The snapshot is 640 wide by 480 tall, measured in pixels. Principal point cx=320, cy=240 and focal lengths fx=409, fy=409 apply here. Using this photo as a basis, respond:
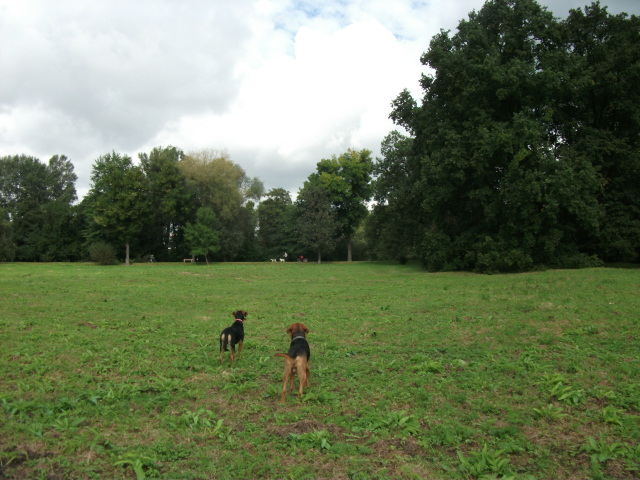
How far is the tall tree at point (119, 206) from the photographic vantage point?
149 feet

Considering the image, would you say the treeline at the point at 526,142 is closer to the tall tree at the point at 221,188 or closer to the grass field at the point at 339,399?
the grass field at the point at 339,399

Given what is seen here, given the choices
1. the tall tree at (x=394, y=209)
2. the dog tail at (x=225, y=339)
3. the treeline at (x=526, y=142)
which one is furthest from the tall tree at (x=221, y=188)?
the dog tail at (x=225, y=339)

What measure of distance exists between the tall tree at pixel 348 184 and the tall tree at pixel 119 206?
942 inches

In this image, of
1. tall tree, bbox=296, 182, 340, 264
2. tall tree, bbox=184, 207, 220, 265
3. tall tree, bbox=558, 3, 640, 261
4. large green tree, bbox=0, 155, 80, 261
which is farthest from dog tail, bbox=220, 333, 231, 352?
large green tree, bbox=0, 155, 80, 261

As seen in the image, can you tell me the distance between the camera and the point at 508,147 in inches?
952

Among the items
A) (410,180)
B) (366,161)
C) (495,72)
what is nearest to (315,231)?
(366,161)

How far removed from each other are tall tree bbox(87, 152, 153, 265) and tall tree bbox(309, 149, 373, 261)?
23925 millimetres

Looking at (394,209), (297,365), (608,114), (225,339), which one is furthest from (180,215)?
(297,365)

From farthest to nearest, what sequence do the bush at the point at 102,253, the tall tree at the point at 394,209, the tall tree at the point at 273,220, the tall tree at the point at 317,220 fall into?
1. the tall tree at the point at 273,220
2. the tall tree at the point at 317,220
3. the bush at the point at 102,253
4. the tall tree at the point at 394,209

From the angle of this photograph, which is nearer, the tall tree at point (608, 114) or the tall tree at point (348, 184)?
the tall tree at point (608, 114)

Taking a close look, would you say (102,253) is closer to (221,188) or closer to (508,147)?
(221,188)

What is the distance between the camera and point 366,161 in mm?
60812

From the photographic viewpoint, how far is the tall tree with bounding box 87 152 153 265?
149ft

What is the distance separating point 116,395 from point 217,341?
3584mm
